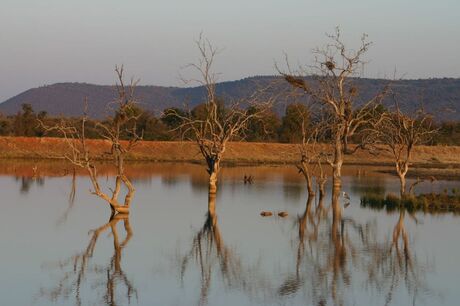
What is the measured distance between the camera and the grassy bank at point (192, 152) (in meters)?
66.0

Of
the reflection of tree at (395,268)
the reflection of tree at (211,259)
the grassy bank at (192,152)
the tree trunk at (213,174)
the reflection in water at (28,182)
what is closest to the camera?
the reflection of tree at (395,268)

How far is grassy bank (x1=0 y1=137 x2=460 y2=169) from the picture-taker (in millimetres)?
66000

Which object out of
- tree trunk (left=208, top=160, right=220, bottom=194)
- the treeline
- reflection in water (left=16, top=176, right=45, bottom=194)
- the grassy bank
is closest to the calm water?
tree trunk (left=208, top=160, right=220, bottom=194)

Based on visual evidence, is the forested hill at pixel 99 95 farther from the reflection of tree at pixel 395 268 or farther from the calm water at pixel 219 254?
the reflection of tree at pixel 395 268

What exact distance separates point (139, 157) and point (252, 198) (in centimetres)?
3452

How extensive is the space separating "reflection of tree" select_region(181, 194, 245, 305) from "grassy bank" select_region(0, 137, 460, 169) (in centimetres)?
4028

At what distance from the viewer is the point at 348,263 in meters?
18.7

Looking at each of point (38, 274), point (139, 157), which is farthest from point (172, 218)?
point (139, 157)

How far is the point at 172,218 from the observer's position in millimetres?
26172

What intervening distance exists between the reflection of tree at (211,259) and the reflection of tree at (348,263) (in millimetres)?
1284

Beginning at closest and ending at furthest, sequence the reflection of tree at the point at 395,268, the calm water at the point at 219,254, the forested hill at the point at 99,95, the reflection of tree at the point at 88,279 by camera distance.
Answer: the reflection of tree at the point at 88,279 → the calm water at the point at 219,254 → the reflection of tree at the point at 395,268 → the forested hill at the point at 99,95

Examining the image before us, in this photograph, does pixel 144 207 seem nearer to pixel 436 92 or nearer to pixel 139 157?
pixel 139 157

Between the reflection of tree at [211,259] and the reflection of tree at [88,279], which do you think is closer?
the reflection of tree at [88,279]

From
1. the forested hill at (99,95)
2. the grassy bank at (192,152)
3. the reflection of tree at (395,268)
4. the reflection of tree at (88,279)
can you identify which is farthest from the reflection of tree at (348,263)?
the forested hill at (99,95)
